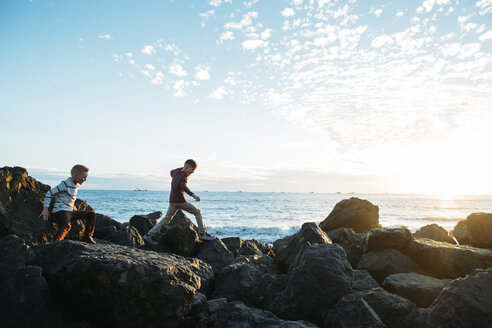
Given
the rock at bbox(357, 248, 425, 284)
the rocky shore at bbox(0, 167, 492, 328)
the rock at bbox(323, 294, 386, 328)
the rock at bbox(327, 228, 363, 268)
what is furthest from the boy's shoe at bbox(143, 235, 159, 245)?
the rock at bbox(323, 294, 386, 328)

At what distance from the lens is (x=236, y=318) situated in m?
3.32

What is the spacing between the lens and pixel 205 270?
5.35 m

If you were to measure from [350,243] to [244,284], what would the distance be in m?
4.53

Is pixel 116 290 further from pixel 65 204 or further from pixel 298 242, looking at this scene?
pixel 298 242

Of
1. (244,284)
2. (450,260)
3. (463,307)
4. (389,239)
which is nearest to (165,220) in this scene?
(244,284)

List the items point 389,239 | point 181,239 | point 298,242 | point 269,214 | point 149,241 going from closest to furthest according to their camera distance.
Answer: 1. point 298,242
2. point 389,239
3. point 181,239
4. point 149,241
5. point 269,214

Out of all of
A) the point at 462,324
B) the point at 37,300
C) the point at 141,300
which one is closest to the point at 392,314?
the point at 462,324

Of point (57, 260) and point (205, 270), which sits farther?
point (205, 270)

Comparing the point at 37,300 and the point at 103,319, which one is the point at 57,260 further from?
the point at 103,319

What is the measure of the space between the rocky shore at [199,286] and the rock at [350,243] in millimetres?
1095

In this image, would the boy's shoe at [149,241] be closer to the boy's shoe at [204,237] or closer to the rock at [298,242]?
the boy's shoe at [204,237]

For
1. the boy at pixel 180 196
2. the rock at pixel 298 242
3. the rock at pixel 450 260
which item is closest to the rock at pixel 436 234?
the rock at pixel 450 260

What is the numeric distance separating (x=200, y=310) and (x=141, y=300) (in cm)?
82

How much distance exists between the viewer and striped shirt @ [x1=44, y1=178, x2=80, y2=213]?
18.1ft
